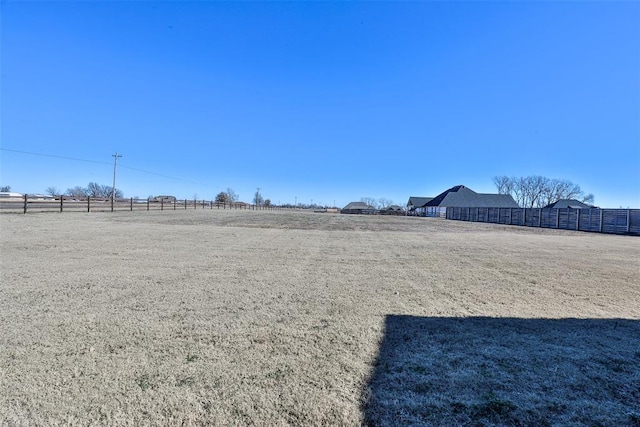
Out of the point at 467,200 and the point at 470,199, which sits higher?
the point at 470,199

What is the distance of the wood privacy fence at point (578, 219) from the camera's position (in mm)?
20031

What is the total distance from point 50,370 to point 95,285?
7.67 feet

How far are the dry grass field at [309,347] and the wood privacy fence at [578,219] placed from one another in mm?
20770

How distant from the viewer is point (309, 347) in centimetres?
257

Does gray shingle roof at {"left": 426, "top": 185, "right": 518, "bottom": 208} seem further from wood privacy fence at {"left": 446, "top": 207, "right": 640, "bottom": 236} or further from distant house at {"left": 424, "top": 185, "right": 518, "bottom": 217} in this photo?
wood privacy fence at {"left": 446, "top": 207, "right": 640, "bottom": 236}

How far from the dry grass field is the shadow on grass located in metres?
0.01

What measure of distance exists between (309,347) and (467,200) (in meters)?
63.0

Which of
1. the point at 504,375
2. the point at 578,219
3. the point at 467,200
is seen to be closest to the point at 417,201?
the point at 467,200

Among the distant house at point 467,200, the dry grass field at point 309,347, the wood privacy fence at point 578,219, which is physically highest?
the distant house at point 467,200

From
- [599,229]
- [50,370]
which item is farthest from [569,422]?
[599,229]

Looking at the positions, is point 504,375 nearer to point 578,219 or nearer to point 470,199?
point 578,219

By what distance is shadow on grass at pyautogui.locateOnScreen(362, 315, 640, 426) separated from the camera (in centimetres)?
182

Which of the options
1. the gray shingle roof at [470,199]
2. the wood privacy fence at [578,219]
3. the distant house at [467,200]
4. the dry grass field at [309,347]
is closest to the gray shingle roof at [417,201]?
the distant house at [467,200]

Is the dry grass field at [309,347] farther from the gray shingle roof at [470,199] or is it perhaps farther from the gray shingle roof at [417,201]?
the gray shingle roof at [417,201]
